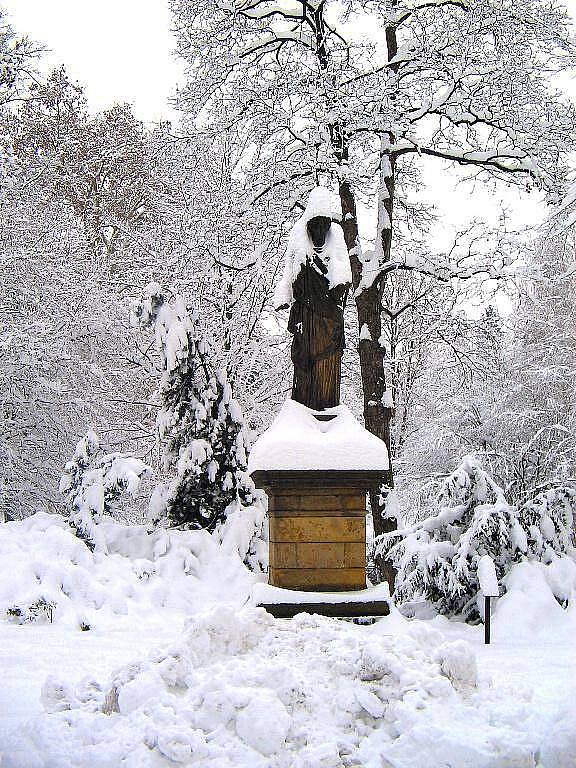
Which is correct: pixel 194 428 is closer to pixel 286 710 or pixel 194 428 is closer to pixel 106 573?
pixel 106 573

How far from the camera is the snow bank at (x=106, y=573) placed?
26.0 feet

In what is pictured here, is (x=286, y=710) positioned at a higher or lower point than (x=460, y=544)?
lower

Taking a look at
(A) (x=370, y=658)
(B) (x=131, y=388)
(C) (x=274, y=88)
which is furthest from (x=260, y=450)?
(B) (x=131, y=388)

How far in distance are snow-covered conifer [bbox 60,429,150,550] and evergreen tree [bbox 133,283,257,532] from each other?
0.72 m

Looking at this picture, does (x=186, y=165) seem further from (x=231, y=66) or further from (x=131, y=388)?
(x=131, y=388)

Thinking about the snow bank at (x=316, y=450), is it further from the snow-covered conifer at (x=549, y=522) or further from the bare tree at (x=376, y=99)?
the bare tree at (x=376, y=99)

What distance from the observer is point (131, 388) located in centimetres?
1811

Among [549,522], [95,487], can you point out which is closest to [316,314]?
[549,522]

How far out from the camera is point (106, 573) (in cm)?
906

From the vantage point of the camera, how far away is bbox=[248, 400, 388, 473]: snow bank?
6148mm

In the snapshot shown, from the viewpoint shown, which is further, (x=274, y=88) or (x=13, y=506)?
(x=13, y=506)

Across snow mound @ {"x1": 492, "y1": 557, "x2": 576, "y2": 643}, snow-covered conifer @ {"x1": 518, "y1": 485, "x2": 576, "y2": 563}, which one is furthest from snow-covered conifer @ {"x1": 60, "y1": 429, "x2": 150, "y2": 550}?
snow mound @ {"x1": 492, "y1": 557, "x2": 576, "y2": 643}

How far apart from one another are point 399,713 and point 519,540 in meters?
4.03

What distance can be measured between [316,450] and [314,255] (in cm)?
157
